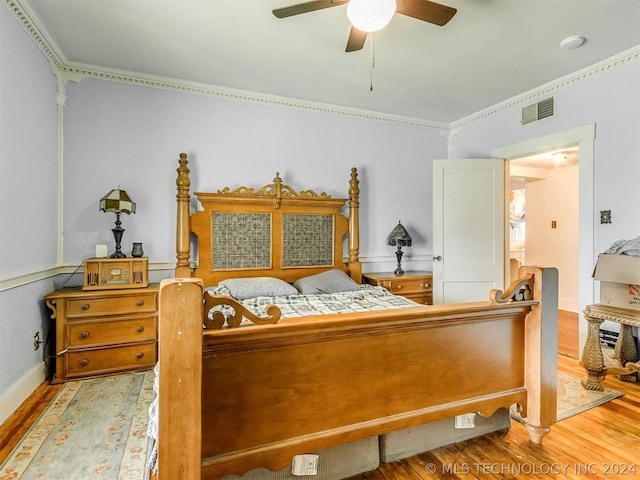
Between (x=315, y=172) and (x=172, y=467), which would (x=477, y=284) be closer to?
(x=315, y=172)

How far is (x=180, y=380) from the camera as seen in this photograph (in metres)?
1.07

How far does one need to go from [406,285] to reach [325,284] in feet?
3.51

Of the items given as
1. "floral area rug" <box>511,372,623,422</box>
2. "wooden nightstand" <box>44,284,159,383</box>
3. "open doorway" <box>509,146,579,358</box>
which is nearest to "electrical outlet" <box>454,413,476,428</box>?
"floral area rug" <box>511,372,623,422</box>

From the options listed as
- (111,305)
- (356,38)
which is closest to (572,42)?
(356,38)

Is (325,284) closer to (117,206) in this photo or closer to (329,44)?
(117,206)

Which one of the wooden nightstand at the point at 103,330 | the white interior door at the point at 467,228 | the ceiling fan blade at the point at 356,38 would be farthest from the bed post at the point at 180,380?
the white interior door at the point at 467,228

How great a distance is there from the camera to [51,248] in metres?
2.74

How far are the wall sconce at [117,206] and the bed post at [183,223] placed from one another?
40 centimetres

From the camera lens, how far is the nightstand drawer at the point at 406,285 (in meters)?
3.63

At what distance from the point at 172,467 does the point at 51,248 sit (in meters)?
2.53

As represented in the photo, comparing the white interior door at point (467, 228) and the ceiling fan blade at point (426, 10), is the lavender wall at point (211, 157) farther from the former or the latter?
the ceiling fan blade at point (426, 10)

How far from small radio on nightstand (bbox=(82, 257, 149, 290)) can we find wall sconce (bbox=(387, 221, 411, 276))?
8.59ft

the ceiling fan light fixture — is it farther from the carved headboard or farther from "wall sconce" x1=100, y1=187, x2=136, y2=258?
"wall sconce" x1=100, y1=187, x2=136, y2=258

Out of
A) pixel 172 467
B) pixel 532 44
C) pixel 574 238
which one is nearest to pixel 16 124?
pixel 172 467
